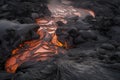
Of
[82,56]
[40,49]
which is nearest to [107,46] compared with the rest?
[82,56]

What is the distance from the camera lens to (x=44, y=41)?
5312 millimetres

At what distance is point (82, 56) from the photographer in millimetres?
4293

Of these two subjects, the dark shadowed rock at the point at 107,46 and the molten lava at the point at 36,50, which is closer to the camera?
the molten lava at the point at 36,50

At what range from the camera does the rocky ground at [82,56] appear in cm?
347

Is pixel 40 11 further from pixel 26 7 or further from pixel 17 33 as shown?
pixel 17 33

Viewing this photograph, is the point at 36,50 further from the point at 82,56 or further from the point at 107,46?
the point at 107,46

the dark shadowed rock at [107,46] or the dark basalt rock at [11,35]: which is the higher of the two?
the dark basalt rock at [11,35]

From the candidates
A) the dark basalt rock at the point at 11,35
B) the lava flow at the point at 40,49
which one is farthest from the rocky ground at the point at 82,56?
the dark basalt rock at the point at 11,35

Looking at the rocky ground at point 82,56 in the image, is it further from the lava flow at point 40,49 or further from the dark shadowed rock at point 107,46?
the lava flow at point 40,49

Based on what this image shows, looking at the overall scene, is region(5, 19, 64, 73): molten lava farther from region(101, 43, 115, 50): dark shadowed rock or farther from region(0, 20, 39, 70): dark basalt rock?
region(101, 43, 115, 50): dark shadowed rock

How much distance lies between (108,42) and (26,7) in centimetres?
384

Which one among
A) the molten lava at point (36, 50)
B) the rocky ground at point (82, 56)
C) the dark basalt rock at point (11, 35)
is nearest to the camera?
the rocky ground at point (82, 56)

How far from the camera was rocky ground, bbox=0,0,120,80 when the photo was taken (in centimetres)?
347

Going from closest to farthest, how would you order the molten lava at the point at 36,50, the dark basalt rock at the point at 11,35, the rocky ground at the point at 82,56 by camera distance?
the rocky ground at the point at 82,56
the molten lava at the point at 36,50
the dark basalt rock at the point at 11,35
